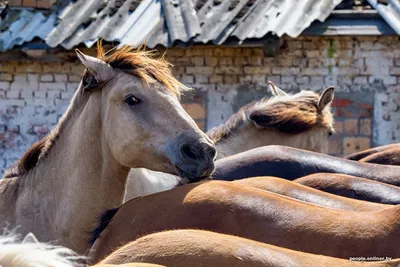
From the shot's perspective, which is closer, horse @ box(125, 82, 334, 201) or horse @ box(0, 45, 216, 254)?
horse @ box(0, 45, 216, 254)

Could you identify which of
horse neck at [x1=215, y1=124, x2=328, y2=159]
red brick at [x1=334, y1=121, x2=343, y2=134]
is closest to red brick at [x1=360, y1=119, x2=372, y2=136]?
red brick at [x1=334, y1=121, x2=343, y2=134]

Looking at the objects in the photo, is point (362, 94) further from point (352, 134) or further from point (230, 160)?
point (230, 160)

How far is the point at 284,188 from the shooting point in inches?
165

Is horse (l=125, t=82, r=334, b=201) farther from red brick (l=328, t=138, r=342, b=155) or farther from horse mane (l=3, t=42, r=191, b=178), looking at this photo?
red brick (l=328, t=138, r=342, b=155)

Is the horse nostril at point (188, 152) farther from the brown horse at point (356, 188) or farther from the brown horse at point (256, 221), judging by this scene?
the brown horse at point (356, 188)

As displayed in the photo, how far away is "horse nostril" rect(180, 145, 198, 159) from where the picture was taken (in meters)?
4.15

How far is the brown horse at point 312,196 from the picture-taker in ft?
12.8

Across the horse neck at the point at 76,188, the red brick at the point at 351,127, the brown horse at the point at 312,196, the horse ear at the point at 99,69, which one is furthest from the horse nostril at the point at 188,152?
the red brick at the point at 351,127

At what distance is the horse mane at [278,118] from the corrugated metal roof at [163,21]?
316cm

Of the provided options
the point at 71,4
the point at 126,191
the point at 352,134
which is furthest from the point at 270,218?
the point at 71,4

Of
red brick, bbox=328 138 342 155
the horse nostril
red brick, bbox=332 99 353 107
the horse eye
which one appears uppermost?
the horse eye

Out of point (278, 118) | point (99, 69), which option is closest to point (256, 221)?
point (99, 69)

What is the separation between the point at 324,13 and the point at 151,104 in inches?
254

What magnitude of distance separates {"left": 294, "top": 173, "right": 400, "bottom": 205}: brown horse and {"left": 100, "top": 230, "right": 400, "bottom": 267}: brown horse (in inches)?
67.7
